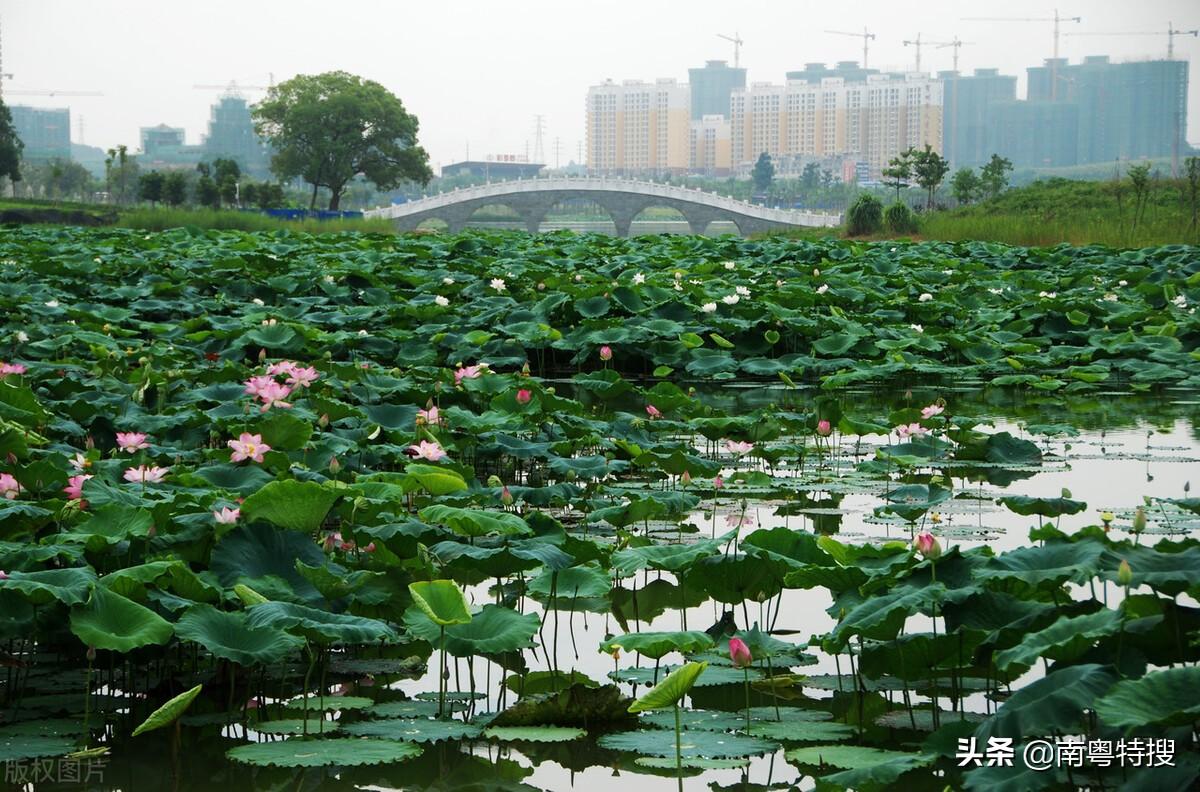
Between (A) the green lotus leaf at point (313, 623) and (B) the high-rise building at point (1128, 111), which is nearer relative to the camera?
(A) the green lotus leaf at point (313, 623)

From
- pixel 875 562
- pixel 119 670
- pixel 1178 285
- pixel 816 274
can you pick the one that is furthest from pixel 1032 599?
pixel 1178 285

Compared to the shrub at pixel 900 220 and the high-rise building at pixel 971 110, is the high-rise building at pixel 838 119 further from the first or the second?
the shrub at pixel 900 220

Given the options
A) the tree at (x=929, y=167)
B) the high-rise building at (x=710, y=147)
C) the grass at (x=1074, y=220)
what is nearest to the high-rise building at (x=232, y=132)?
the high-rise building at (x=710, y=147)

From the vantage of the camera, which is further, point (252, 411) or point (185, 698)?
point (252, 411)

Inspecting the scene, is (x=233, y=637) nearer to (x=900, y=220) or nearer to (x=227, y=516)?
(x=227, y=516)

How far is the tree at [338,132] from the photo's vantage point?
48.2 m

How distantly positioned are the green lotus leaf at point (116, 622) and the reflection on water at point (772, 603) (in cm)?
23

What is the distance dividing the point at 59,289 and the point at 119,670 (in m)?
7.27

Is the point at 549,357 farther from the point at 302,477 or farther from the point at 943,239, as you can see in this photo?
the point at 943,239

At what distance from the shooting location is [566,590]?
2684 millimetres

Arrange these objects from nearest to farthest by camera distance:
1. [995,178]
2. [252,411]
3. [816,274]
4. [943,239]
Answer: [252,411] → [816,274] → [943,239] → [995,178]

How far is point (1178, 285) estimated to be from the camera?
1021 cm

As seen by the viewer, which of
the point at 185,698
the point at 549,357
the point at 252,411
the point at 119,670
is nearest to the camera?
the point at 185,698

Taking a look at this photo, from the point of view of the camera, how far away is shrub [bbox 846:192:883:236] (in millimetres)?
22422
